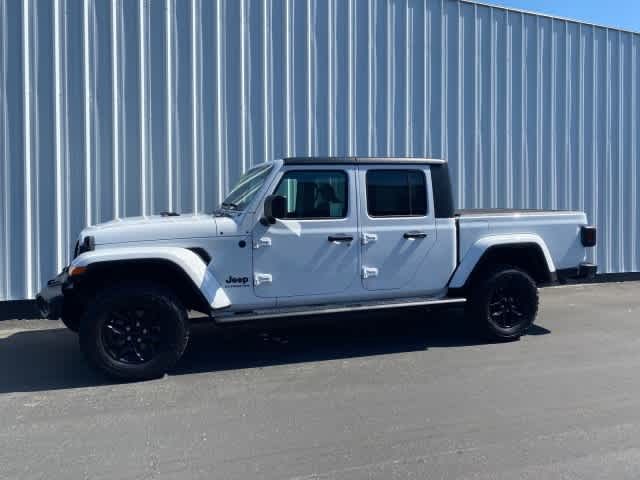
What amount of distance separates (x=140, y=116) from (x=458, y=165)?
207 inches

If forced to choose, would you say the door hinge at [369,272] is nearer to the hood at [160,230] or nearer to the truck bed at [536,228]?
the truck bed at [536,228]

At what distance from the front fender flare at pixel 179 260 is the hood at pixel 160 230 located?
0.12 metres

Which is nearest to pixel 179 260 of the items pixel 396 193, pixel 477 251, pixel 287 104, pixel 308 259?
pixel 308 259

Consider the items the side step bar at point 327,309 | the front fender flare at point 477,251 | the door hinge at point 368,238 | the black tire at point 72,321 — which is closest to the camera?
the side step bar at point 327,309

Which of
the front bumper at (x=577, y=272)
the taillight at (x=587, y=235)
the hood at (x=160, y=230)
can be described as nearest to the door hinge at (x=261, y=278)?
the hood at (x=160, y=230)

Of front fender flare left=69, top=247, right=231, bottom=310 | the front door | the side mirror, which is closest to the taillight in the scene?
the front door

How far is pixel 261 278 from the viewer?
5.39m

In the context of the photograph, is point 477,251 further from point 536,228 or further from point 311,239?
point 311,239

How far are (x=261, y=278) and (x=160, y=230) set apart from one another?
1024mm

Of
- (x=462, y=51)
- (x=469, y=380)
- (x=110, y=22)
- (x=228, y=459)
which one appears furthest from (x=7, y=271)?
(x=462, y=51)

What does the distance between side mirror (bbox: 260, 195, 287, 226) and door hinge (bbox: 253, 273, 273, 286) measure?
0.50 meters

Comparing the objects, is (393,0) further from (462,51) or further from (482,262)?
(482,262)

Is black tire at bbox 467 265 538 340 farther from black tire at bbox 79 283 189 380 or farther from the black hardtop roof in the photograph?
black tire at bbox 79 283 189 380

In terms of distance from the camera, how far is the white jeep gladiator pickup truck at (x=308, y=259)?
5016mm
